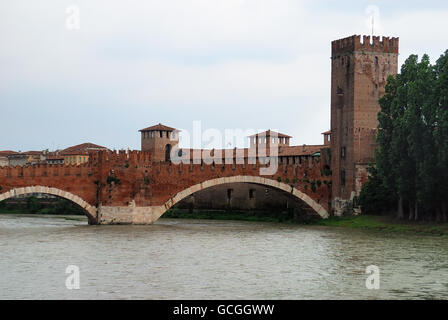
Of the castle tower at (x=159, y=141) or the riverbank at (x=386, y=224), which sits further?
the castle tower at (x=159, y=141)

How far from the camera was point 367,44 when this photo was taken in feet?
118

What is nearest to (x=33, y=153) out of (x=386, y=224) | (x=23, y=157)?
(x=23, y=157)

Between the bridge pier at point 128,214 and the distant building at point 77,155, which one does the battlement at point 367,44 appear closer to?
the bridge pier at point 128,214

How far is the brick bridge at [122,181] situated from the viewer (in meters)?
31.4

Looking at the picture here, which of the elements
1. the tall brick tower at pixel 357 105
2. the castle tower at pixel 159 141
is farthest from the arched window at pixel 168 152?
the tall brick tower at pixel 357 105

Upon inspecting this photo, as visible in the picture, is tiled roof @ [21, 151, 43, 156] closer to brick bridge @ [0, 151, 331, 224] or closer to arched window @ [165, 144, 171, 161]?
arched window @ [165, 144, 171, 161]

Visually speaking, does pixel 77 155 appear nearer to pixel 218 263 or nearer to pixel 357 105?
pixel 357 105

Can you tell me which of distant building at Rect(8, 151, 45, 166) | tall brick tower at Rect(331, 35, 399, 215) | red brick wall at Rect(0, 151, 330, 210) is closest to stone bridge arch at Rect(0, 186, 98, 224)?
red brick wall at Rect(0, 151, 330, 210)

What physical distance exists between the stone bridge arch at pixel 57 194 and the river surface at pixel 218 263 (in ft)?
4.60

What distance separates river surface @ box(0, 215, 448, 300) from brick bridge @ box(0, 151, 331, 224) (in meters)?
1.83

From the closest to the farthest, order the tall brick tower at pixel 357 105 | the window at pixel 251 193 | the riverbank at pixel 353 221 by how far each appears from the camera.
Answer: the riverbank at pixel 353 221 → the tall brick tower at pixel 357 105 → the window at pixel 251 193

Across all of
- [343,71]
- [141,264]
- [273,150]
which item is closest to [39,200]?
[273,150]
